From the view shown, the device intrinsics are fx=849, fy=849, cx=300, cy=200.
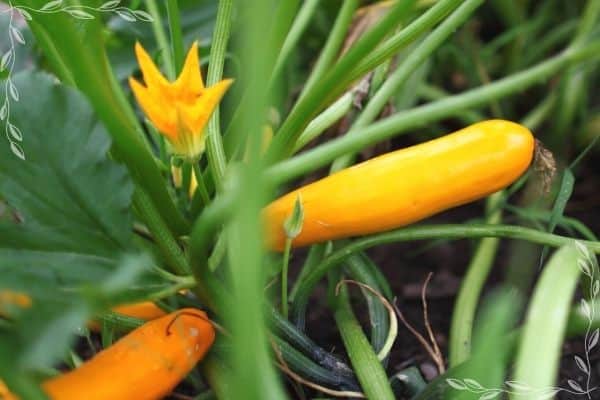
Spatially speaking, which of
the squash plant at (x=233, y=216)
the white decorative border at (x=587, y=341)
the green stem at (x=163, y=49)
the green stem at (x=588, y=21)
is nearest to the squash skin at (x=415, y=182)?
the squash plant at (x=233, y=216)

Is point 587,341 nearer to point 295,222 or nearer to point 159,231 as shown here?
point 295,222

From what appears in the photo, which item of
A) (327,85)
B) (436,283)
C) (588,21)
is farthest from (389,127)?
(588,21)

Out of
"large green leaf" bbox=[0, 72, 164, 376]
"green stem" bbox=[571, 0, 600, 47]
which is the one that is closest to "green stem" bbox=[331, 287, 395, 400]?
"large green leaf" bbox=[0, 72, 164, 376]

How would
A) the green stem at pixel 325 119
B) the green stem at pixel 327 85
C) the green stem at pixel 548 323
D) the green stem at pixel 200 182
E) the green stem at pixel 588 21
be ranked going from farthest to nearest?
the green stem at pixel 588 21, the green stem at pixel 325 119, the green stem at pixel 200 182, the green stem at pixel 327 85, the green stem at pixel 548 323

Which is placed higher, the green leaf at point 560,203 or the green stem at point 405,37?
the green stem at point 405,37

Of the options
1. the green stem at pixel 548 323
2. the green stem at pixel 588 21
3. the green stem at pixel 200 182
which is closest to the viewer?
the green stem at pixel 548 323

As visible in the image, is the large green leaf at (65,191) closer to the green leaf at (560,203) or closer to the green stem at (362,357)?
the green stem at (362,357)

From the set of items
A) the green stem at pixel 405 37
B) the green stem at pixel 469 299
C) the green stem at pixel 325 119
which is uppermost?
the green stem at pixel 405 37
